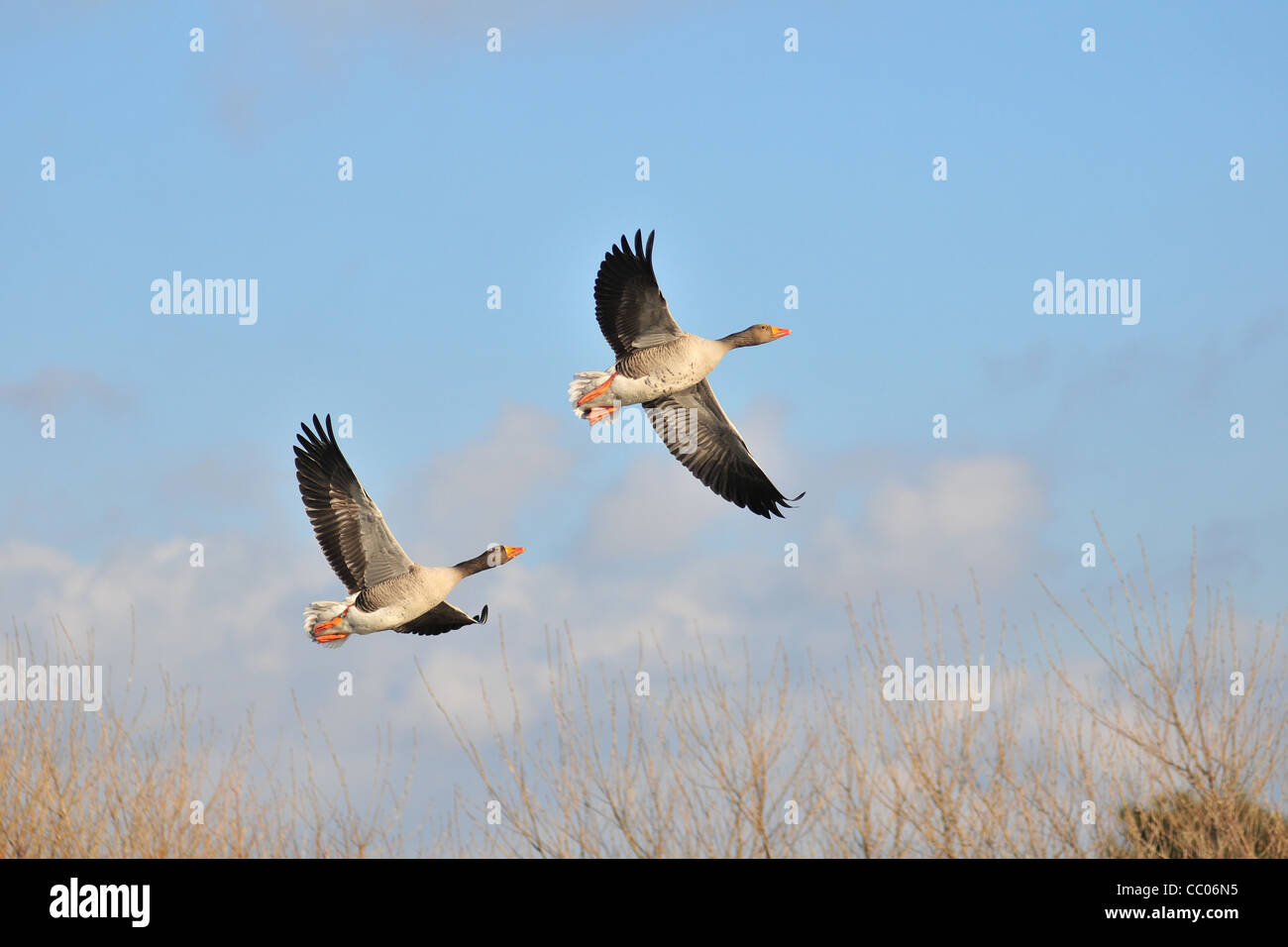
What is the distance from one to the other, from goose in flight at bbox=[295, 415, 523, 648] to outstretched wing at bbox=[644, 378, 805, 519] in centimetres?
426

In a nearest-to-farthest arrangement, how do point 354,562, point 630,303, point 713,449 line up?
point 354,562
point 630,303
point 713,449

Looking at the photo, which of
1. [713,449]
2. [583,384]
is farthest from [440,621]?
[713,449]

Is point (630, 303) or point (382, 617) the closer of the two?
point (382, 617)

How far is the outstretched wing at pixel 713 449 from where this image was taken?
51.2 feet

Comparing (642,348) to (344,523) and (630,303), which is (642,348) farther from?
(344,523)

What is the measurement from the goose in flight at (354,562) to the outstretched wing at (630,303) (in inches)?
128

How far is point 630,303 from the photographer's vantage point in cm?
1352

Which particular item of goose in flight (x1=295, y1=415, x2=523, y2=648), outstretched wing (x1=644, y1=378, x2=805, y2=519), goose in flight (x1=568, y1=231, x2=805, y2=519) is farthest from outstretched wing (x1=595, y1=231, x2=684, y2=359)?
goose in flight (x1=295, y1=415, x2=523, y2=648)

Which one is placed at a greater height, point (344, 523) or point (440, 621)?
point (344, 523)

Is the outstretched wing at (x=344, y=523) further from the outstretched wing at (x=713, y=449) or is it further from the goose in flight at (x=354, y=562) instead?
the outstretched wing at (x=713, y=449)

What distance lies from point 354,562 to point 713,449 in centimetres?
542

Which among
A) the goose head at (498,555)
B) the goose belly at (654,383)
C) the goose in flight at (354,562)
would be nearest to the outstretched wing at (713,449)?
the goose belly at (654,383)
